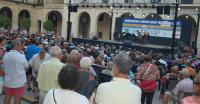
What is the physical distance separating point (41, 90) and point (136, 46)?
24941mm

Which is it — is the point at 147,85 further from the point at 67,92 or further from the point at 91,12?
the point at 91,12

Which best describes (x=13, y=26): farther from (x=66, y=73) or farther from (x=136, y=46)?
(x=66, y=73)

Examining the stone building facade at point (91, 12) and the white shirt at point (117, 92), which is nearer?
the white shirt at point (117, 92)

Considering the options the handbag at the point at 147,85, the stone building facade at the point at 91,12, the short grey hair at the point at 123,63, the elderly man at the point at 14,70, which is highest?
the stone building facade at the point at 91,12

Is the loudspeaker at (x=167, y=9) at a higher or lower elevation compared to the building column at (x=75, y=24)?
higher

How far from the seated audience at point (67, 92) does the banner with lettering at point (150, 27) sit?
94.8 ft

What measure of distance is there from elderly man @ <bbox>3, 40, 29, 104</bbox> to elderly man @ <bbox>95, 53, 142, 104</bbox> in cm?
336

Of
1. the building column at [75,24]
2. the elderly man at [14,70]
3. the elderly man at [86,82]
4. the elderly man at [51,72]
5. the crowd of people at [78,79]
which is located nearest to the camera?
the crowd of people at [78,79]

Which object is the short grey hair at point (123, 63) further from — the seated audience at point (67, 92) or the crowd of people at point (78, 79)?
the seated audience at point (67, 92)

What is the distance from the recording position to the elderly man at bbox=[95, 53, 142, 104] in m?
4.34

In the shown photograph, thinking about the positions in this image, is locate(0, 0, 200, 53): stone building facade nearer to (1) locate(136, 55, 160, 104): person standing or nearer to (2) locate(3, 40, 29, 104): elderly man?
(1) locate(136, 55, 160, 104): person standing

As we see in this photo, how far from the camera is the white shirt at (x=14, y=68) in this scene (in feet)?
24.3

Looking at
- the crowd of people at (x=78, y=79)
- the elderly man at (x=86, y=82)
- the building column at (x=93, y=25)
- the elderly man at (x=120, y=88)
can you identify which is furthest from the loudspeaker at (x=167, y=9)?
the elderly man at (x=120, y=88)

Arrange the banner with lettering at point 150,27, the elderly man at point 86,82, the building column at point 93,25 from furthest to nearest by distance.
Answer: the building column at point 93,25
the banner with lettering at point 150,27
the elderly man at point 86,82
